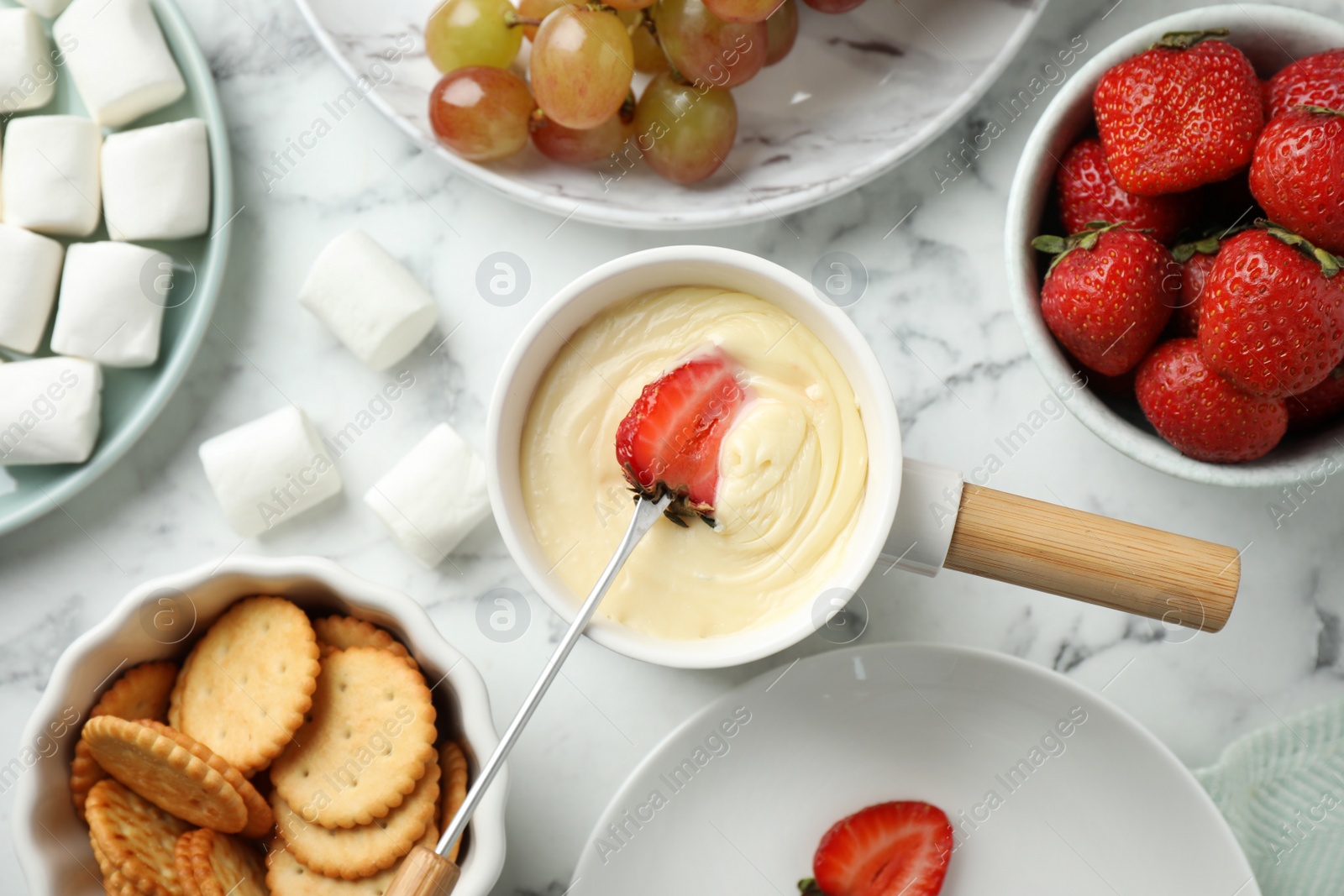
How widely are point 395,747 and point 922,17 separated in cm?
86

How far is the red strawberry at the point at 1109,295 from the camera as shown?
81 centimetres

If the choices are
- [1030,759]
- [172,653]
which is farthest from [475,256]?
[1030,759]

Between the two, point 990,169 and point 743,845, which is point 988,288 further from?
point 743,845

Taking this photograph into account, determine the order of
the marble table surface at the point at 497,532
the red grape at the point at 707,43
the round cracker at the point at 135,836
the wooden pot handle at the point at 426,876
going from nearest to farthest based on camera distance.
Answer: the wooden pot handle at the point at 426,876, the round cracker at the point at 135,836, the red grape at the point at 707,43, the marble table surface at the point at 497,532

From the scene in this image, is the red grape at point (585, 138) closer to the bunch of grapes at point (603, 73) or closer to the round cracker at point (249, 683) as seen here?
the bunch of grapes at point (603, 73)

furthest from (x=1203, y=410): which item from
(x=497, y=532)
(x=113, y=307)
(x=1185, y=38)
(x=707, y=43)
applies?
(x=113, y=307)

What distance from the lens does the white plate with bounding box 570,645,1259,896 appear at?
94cm

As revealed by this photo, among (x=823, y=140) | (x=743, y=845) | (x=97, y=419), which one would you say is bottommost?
(x=743, y=845)

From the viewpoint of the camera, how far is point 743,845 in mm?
981

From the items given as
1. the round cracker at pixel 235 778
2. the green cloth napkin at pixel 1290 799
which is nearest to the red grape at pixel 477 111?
the round cracker at pixel 235 778

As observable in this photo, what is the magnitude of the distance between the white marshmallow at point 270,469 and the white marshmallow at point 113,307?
125 millimetres

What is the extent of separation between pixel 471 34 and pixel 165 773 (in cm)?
72

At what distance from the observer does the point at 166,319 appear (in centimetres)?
105

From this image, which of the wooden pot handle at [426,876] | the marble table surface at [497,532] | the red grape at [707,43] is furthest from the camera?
the marble table surface at [497,532]
